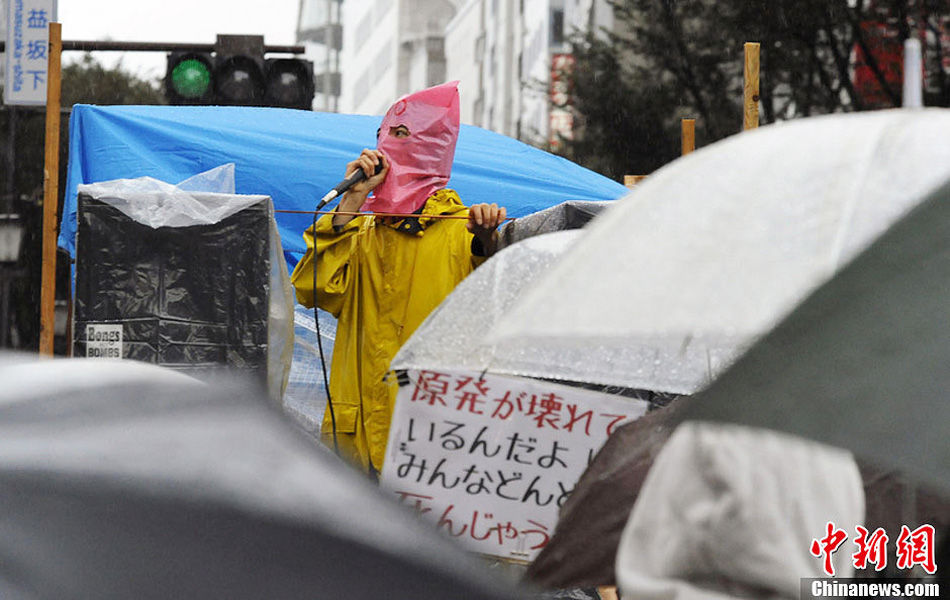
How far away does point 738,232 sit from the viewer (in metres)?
2.39

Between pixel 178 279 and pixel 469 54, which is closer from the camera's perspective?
pixel 178 279

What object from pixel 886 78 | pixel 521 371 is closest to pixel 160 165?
pixel 521 371

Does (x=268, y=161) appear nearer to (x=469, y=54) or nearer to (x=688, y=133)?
(x=688, y=133)

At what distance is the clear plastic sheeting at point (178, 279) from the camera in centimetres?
569

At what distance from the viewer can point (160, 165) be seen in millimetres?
8078

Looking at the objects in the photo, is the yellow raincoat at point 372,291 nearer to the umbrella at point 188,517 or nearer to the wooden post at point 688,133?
the wooden post at point 688,133

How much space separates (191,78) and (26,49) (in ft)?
4.37

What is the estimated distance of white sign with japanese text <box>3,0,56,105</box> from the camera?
37.7 feet

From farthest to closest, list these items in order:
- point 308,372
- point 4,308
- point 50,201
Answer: point 4,308
point 50,201
point 308,372

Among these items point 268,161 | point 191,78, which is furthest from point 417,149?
point 191,78

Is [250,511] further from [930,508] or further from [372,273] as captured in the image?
[372,273]

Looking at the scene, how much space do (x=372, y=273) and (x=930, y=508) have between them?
118 inches

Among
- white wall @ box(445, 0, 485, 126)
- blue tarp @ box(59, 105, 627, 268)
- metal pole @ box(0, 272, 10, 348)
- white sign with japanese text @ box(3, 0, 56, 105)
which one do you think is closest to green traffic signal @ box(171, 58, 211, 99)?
white sign with japanese text @ box(3, 0, 56, 105)

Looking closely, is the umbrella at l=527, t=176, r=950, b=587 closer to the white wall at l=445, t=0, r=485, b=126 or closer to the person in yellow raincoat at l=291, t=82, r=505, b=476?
the person in yellow raincoat at l=291, t=82, r=505, b=476
